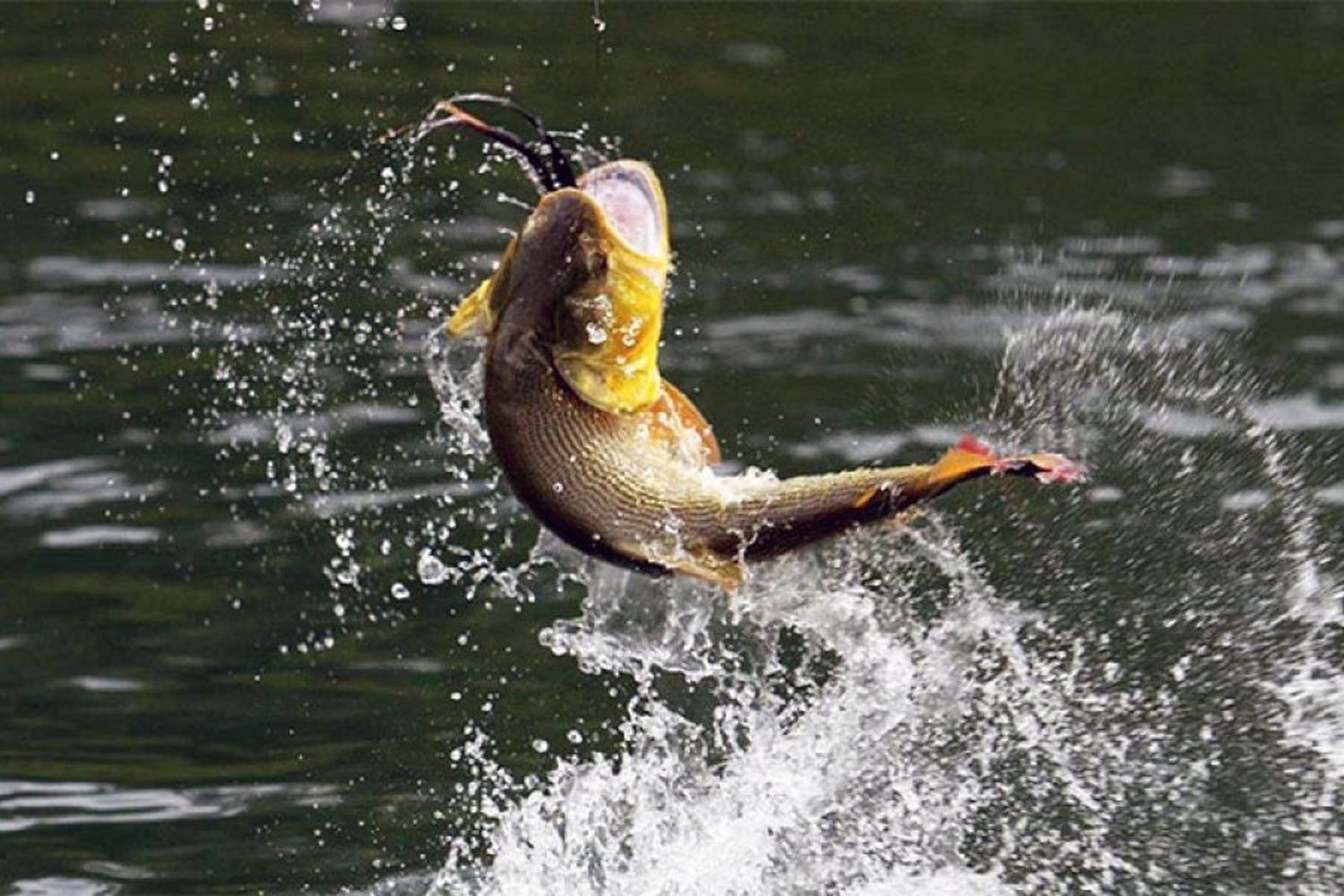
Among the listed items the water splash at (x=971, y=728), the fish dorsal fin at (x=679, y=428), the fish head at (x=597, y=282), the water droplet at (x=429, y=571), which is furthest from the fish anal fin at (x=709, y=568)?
the water droplet at (x=429, y=571)

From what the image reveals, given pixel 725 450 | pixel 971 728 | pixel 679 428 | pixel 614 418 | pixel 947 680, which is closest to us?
pixel 614 418

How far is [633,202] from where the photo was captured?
4.84 metres

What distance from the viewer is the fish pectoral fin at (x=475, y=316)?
4.96 m

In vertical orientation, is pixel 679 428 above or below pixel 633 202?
below

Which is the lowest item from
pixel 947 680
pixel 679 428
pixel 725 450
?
pixel 725 450

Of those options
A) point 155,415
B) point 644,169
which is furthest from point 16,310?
point 644,169

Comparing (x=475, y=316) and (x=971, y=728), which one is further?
(x=971, y=728)

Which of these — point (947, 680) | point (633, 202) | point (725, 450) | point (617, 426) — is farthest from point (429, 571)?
point (633, 202)

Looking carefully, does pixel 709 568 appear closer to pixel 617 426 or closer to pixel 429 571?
pixel 617 426

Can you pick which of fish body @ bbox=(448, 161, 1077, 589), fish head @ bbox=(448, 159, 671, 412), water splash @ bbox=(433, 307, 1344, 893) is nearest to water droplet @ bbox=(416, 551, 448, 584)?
water splash @ bbox=(433, 307, 1344, 893)

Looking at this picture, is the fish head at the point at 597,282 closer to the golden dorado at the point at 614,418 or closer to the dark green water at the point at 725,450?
the golden dorado at the point at 614,418

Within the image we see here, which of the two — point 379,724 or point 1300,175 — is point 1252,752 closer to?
point 379,724

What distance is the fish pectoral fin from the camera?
16.3 ft

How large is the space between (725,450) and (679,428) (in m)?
4.45
